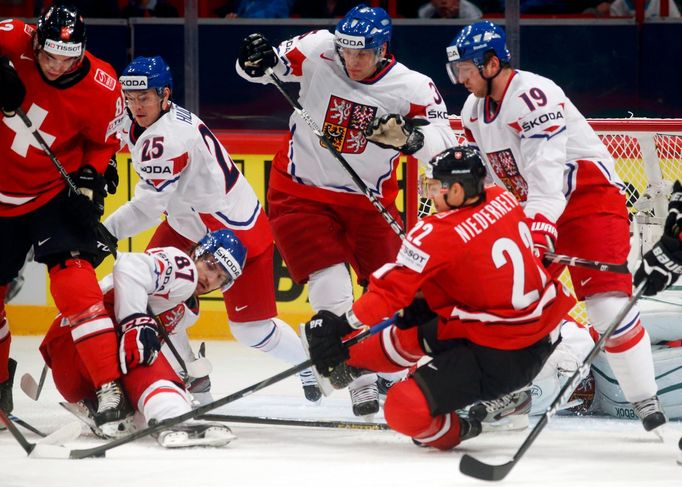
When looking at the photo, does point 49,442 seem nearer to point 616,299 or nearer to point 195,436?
point 195,436

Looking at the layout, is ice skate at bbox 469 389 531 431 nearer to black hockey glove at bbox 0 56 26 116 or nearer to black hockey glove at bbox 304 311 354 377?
black hockey glove at bbox 304 311 354 377

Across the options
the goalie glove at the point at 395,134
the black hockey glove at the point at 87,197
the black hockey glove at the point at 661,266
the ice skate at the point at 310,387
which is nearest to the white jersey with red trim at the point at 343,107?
the goalie glove at the point at 395,134

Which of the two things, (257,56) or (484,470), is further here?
(257,56)

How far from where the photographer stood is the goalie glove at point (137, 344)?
3.98 m

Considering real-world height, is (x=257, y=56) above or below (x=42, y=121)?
above

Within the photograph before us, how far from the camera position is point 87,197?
4.22m

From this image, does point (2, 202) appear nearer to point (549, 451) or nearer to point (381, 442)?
point (381, 442)

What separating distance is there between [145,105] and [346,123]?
2.23ft

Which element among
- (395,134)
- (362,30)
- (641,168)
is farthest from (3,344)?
(641,168)

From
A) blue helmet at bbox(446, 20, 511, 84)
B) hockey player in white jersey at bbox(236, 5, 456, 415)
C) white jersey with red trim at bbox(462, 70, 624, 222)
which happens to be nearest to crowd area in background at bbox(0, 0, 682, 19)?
hockey player in white jersey at bbox(236, 5, 456, 415)

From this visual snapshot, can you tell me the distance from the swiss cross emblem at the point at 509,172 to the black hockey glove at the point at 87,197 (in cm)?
122

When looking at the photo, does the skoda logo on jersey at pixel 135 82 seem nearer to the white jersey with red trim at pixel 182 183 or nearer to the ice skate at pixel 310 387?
the white jersey with red trim at pixel 182 183

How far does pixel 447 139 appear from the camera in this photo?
459 centimetres

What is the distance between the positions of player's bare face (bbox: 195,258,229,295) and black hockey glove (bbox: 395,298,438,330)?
0.68 m
